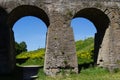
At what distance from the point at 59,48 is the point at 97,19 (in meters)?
3.69

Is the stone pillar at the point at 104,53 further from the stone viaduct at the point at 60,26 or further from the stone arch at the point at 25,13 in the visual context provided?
the stone arch at the point at 25,13

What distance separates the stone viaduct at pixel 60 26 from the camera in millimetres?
18062

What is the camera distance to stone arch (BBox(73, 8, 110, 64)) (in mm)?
19167

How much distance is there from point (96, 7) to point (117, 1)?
150 centimetres

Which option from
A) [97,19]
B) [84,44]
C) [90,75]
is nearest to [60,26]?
[97,19]

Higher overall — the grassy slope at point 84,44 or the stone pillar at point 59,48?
the grassy slope at point 84,44

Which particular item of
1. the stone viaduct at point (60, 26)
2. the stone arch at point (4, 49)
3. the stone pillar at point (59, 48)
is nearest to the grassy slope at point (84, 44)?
the stone viaduct at point (60, 26)

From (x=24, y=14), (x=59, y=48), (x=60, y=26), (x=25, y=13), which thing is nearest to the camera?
(x=59, y=48)

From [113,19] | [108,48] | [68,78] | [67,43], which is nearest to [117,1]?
[113,19]

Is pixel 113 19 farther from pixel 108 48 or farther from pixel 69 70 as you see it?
pixel 69 70

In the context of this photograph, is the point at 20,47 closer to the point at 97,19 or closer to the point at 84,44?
the point at 84,44

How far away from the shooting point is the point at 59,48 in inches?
714

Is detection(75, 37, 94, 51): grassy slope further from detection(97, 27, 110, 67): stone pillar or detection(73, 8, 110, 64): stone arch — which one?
detection(97, 27, 110, 67): stone pillar

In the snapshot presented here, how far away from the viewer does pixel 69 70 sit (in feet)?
59.7
